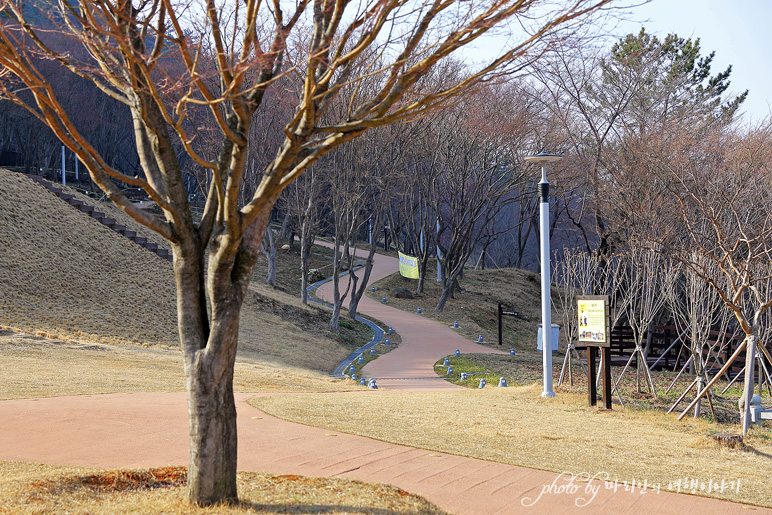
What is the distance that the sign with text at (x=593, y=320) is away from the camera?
38.9 ft

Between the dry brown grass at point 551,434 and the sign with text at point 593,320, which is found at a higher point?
the sign with text at point 593,320

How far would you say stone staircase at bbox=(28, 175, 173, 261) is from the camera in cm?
2634

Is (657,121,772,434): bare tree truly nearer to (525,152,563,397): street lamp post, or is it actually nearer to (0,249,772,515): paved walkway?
(525,152,563,397): street lamp post

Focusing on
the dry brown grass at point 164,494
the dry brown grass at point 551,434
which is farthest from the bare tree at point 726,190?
the dry brown grass at point 164,494

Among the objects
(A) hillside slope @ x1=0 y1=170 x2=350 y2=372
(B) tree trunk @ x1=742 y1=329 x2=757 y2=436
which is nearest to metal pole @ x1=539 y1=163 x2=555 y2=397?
(B) tree trunk @ x1=742 y1=329 x2=757 y2=436

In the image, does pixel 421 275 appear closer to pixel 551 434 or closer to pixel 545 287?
pixel 545 287

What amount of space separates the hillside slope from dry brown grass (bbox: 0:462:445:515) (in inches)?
486

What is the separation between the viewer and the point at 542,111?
A: 93.5 ft

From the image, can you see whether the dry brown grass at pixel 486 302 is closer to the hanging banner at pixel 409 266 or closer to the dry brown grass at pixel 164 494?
the hanging banner at pixel 409 266

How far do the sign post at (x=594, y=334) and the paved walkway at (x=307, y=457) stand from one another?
5.55 meters

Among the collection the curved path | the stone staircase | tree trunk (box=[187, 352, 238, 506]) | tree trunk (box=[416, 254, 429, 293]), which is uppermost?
Answer: the stone staircase

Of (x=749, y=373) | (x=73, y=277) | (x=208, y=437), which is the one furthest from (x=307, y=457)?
(x=73, y=277)

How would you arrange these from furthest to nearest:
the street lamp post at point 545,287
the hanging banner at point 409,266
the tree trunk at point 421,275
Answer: the hanging banner at point 409,266, the tree trunk at point 421,275, the street lamp post at point 545,287

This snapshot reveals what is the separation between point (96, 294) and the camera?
21.2 meters
